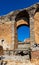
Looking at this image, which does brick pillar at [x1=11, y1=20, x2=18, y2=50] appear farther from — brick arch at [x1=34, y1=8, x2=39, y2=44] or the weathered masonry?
brick arch at [x1=34, y1=8, x2=39, y2=44]

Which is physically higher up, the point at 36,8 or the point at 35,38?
the point at 36,8

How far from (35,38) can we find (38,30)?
974 millimetres

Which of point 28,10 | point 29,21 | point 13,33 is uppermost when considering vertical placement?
point 28,10

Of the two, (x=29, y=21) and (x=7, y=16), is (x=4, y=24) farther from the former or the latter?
(x=29, y=21)

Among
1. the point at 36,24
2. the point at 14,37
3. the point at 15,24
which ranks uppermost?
the point at 15,24

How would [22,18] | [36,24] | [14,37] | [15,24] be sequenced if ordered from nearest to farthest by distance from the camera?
[36,24] → [14,37] → [15,24] → [22,18]

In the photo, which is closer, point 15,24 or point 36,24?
point 36,24

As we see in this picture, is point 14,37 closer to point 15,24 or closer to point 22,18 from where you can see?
point 15,24

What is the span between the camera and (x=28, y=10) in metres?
18.8

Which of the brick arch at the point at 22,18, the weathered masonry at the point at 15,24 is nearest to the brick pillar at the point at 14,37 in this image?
the weathered masonry at the point at 15,24

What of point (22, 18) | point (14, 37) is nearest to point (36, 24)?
point (22, 18)

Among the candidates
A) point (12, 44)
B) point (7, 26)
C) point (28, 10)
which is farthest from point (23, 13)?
point (12, 44)

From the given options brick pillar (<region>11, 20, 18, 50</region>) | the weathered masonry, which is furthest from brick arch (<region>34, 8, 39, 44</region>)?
brick pillar (<region>11, 20, 18, 50</region>)

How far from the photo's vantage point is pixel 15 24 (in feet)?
63.7
